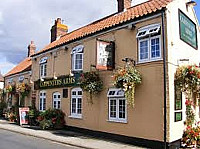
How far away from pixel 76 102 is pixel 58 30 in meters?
9.82

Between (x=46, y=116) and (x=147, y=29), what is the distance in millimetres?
9296

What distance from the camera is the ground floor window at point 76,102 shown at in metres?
14.5

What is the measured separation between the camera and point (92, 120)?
13.3 metres

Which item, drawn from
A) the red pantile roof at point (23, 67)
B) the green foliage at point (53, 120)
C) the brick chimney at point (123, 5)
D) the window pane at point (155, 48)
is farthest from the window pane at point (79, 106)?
the red pantile roof at point (23, 67)

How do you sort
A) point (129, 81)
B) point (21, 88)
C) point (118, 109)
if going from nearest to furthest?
1. point (129, 81)
2. point (118, 109)
3. point (21, 88)

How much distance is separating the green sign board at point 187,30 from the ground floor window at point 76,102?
6.92 m

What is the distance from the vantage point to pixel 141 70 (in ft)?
35.6

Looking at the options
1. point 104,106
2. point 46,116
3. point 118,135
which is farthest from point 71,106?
point 118,135

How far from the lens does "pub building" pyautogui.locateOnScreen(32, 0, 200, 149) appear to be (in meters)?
9.98

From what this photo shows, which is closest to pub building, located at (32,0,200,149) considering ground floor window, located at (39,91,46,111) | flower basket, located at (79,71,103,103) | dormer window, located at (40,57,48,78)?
flower basket, located at (79,71,103,103)

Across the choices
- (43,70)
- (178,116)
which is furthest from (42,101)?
(178,116)

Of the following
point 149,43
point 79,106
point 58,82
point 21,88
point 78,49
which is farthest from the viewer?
point 21,88

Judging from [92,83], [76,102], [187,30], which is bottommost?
[76,102]

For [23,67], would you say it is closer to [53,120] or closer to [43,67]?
[43,67]
